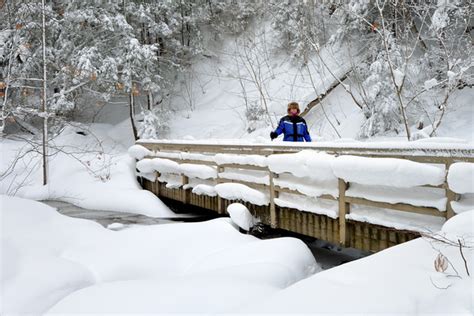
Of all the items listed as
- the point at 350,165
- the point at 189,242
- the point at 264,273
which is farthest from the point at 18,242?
the point at 350,165

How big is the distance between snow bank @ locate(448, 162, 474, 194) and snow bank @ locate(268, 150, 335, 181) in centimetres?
153

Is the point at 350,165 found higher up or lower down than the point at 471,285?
higher up

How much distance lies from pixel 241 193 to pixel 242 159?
0.65 m

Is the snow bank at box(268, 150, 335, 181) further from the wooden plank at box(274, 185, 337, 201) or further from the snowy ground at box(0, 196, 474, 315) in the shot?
the snowy ground at box(0, 196, 474, 315)

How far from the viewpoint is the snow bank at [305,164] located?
4953 mm

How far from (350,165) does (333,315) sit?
2501mm

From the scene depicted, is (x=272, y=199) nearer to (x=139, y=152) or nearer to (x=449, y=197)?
(x=449, y=197)

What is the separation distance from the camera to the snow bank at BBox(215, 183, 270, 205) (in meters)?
6.47

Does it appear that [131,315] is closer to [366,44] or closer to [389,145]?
[389,145]

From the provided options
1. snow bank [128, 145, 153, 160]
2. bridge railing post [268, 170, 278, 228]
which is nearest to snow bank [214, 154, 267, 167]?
Answer: bridge railing post [268, 170, 278, 228]

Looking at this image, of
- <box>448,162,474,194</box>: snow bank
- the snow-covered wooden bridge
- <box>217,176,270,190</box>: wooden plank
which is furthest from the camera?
<box>217,176,270,190</box>: wooden plank

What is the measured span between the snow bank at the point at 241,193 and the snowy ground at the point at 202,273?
2.95 feet

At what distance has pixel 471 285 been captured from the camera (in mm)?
2248

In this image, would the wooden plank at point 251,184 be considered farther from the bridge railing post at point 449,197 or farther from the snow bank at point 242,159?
the bridge railing post at point 449,197
